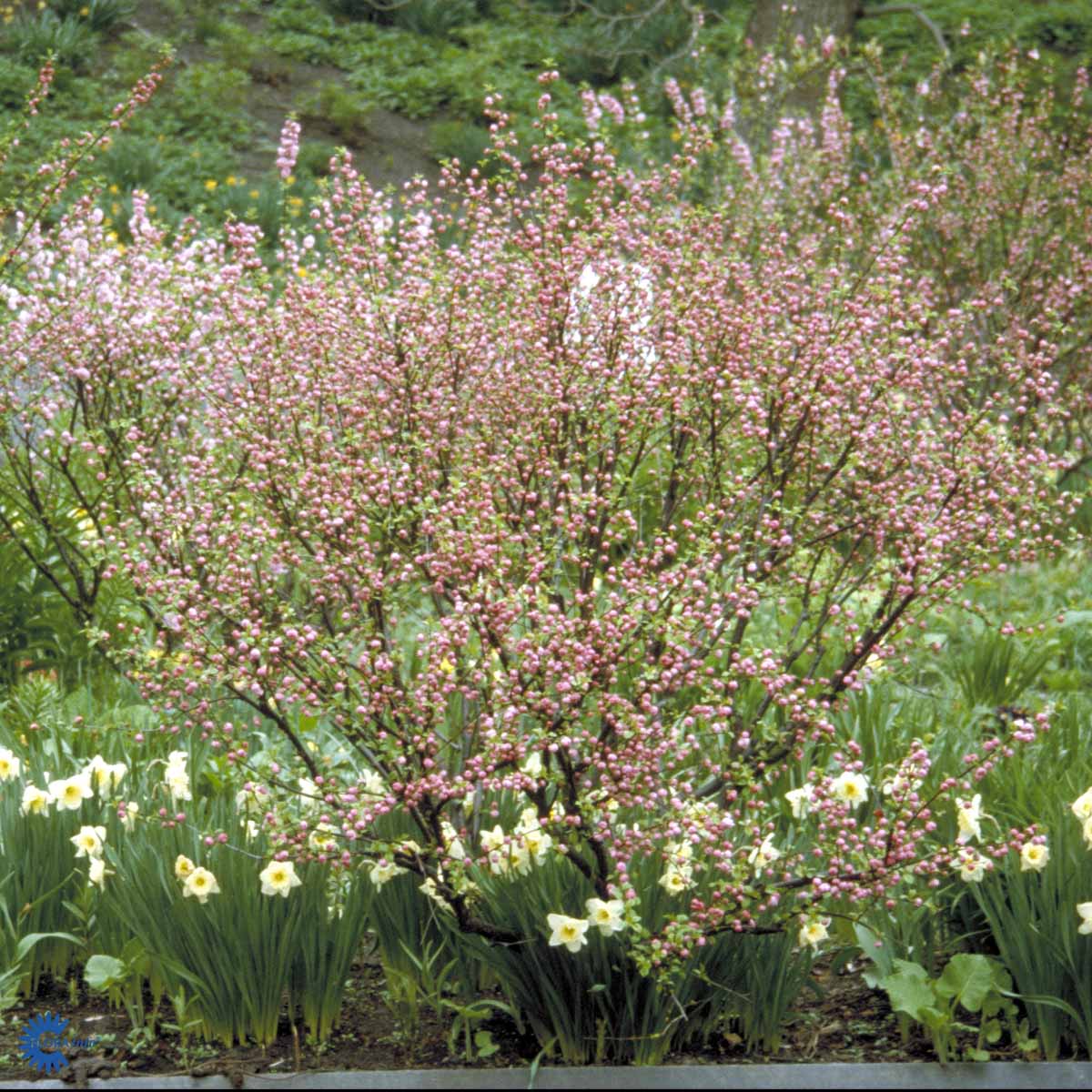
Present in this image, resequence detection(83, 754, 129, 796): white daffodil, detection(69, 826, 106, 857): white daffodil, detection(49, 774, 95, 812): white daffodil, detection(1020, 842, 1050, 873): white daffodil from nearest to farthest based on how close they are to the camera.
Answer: detection(1020, 842, 1050, 873): white daffodil
detection(69, 826, 106, 857): white daffodil
detection(49, 774, 95, 812): white daffodil
detection(83, 754, 129, 796): white daffodil

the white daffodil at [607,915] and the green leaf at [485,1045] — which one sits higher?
the white daffodil at [607,915]

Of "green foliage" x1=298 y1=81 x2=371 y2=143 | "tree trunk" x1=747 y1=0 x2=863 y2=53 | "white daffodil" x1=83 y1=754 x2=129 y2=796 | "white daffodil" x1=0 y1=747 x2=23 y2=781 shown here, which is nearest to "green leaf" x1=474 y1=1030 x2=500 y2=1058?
"white daffodil" x1=83 y1=754 x2=129 y2=796

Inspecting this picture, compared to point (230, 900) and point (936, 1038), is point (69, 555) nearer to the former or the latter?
point (230, 900)

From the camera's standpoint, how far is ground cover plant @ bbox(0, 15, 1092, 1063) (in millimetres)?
2883

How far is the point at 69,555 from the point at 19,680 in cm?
47

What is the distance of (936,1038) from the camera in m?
2.85

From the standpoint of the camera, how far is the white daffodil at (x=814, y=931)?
2.86m

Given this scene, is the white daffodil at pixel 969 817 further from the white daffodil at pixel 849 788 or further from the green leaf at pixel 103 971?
the green leaf at pixel 103 971

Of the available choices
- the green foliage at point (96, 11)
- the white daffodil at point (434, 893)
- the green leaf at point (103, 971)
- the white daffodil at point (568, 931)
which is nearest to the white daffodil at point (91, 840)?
the green leaf at point (103, 971)

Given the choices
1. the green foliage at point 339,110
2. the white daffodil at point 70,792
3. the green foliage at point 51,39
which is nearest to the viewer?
the white daffodil at point 70,792

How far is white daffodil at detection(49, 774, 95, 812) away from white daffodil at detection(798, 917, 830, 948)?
1.64 meters

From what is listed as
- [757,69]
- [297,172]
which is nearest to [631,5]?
[297,172]

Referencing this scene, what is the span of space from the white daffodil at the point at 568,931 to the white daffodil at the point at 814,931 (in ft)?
1.46

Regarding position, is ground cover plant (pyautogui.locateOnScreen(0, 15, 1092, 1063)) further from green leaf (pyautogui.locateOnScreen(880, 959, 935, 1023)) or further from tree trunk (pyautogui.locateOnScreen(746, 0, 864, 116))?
tree trunk (pyautogui.locateOnScreen(746, 0, 864, 116))
